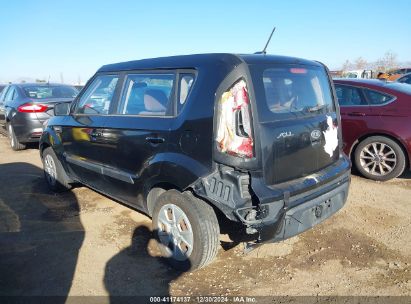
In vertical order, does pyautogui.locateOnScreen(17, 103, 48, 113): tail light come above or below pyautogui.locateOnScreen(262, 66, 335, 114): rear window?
below

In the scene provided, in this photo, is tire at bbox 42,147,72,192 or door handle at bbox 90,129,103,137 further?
tire at bbox 42,147,72,192

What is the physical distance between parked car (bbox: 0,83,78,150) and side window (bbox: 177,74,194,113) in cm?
543

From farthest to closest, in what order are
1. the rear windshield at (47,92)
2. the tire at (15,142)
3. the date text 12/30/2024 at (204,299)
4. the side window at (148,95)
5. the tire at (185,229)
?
the tire at (15,142), the rear windshield at (47,92), the side window at (148,95), the tire at (185,229), the date text 12/30/2024 at (204,299)

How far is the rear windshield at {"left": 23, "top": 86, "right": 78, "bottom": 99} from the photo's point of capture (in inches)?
318

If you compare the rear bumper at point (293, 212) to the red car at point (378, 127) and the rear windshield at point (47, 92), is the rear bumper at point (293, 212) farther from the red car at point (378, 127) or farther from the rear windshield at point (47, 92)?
the rear windshield at point (47, 92)

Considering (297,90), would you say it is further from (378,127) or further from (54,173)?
(54,173)

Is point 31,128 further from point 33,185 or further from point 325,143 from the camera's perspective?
point 325,143

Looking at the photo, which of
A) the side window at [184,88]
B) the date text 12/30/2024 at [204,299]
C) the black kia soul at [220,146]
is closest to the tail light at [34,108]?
the black kia soul at [220,146]

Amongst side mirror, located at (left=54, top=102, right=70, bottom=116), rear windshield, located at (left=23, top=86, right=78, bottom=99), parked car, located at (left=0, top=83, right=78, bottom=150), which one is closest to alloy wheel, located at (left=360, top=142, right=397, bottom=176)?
side mirror, located at (left=54, top=102, right=70, bottom=116)

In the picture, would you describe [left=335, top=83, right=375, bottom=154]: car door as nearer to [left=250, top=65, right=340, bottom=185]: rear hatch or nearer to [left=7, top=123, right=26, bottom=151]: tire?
[left=250, top=65, right=340, bottom=185]: rear hatch

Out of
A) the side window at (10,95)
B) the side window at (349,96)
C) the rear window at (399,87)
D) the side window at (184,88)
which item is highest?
the side window at (184,88)

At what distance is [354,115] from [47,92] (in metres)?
6.51

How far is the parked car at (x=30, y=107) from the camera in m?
7.70

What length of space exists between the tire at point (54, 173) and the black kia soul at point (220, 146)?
1429 mm
